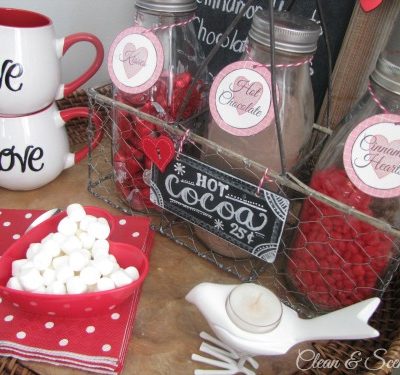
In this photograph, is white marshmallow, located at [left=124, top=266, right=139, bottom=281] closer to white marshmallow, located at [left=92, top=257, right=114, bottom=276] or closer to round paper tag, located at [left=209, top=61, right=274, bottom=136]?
white marshmallow, located at [left=92, top=257, right=114, bottom=276]

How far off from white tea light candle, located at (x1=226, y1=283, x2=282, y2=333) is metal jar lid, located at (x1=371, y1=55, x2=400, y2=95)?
196 mm

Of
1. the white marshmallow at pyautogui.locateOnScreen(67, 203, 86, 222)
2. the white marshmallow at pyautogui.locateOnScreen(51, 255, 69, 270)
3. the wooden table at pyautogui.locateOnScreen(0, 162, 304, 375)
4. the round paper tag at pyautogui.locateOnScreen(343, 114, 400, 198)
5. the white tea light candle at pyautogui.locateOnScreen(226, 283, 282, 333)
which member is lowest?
the wooden table at pyautogui.locateOnScreen(0, 162, 304, 375)

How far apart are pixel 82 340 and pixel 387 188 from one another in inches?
11.4

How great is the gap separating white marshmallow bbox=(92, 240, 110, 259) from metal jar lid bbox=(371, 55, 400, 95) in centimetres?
28

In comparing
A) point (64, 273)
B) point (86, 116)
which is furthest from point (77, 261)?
point (86, 116)

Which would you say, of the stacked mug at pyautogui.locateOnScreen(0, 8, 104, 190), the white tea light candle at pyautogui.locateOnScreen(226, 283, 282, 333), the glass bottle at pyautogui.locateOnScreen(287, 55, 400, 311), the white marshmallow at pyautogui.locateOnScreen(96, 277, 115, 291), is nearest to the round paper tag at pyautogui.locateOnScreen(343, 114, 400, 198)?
the glass bottle at pyautogui.locateOnScreen(287, 55, 400, 311)

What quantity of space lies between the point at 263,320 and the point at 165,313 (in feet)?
0.40

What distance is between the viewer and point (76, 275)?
1.18 ft

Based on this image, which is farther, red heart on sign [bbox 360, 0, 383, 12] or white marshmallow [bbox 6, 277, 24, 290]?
red heart on sign [bbox 360, 0, 383, 12]

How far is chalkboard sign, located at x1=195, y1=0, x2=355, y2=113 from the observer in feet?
1.66

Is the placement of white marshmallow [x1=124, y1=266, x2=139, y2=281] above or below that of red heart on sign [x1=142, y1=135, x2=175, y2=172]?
below

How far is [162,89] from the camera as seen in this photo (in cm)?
46

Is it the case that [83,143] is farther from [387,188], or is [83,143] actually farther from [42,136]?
[387,188]
